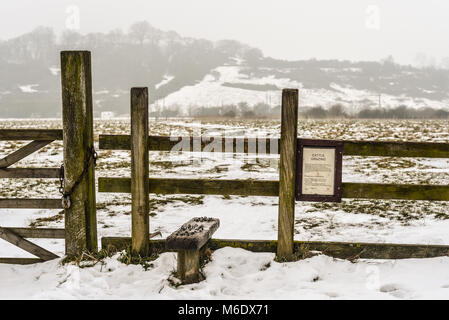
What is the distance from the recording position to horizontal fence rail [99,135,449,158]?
167 inches

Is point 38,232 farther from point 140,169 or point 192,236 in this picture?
point 192,236

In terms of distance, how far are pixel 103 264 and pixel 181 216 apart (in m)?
3.18

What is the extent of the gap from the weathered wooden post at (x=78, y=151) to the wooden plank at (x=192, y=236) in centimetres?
107

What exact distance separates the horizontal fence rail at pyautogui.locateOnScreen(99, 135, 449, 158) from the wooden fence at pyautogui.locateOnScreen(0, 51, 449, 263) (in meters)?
0.01

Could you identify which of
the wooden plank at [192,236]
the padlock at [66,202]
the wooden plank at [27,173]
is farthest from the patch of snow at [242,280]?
the wooden plank at [27,173]

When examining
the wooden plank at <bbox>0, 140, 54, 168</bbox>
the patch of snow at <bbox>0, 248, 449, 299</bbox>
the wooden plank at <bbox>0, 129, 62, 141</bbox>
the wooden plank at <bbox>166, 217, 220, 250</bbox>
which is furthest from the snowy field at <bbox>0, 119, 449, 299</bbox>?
the wooden plank at <bbox>0, 129, 62, 141</bbox>

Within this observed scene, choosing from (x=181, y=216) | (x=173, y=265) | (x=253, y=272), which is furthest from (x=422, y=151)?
(x=181, y=216)

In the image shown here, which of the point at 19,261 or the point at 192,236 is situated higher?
the point at 192,236

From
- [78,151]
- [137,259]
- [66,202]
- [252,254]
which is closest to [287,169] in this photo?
[252,254]

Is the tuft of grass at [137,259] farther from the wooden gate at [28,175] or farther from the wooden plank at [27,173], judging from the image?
the wooden plank at [27,173]

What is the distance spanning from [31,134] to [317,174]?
3.09 m

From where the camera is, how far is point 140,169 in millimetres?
4398

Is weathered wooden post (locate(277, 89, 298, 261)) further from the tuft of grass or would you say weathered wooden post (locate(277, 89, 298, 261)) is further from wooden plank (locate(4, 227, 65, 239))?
wooden plank (locate(4, 227, 65, 239))
